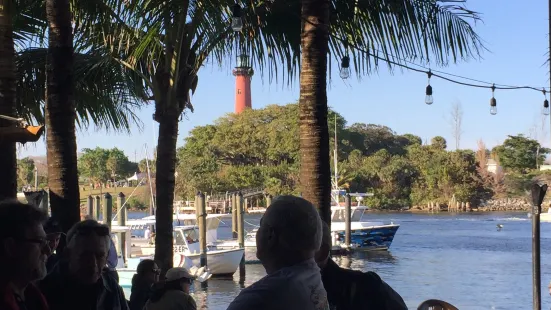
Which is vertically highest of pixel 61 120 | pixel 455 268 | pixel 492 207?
pixel 61 120

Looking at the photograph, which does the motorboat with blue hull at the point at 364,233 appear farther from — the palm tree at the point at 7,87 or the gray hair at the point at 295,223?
the gray hair at the point at 295,223

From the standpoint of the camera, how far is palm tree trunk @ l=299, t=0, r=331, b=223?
6.07 meters

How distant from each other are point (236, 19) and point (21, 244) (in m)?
4.58

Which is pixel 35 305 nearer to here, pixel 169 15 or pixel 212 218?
pixel 169 15

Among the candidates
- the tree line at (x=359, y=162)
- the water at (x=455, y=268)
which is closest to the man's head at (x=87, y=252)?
the water at (x=455, y=268)

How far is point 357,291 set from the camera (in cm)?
336

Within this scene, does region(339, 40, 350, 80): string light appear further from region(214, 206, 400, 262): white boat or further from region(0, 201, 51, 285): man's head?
region(214, 206, 400, 262): white boat

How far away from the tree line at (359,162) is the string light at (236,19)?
56.5 meters

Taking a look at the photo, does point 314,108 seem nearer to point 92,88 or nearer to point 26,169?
point 92,88

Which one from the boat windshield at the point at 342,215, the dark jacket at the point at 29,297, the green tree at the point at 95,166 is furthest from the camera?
the green tree at the point at 95,166

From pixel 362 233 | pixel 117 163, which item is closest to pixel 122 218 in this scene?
pixel 362 233

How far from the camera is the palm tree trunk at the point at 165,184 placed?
7.22 metres

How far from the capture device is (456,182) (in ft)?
255

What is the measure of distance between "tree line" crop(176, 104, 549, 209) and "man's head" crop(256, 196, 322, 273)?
2393 inches
